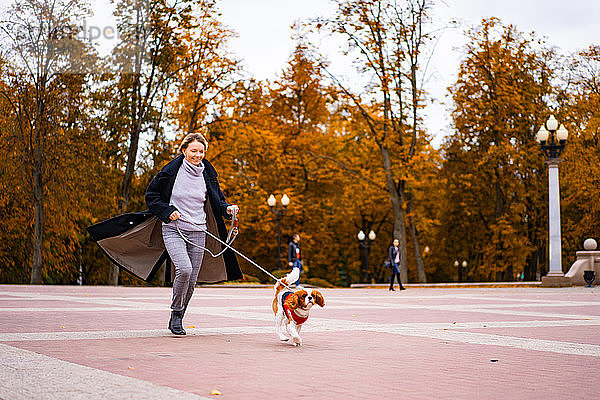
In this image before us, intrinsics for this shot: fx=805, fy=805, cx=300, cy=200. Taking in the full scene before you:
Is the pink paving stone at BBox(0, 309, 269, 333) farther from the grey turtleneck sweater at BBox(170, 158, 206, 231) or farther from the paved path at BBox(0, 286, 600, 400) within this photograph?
the grey turtleneck sweater at BBox(170, 158, 206, 231)

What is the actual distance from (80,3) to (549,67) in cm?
2425

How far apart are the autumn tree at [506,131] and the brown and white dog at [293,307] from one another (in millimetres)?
32222

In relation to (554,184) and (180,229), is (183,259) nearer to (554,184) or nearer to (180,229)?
(180,229)

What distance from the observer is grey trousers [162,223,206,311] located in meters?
8.19

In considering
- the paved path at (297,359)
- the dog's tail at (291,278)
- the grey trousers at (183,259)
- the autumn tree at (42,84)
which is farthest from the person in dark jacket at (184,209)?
the autumn tree at (42,84)

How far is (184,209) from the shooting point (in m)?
8.39

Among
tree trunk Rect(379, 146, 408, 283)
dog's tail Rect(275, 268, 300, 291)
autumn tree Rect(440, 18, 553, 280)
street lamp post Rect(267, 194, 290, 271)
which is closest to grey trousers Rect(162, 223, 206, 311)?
dog's tail Rect(275, 268, 300, 291)

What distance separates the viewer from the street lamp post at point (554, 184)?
26.7 metres

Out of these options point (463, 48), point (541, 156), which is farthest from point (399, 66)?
point (541, 156)

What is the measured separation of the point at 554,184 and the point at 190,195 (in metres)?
21.6

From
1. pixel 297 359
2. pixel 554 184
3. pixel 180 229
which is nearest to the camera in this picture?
pixel 297 359

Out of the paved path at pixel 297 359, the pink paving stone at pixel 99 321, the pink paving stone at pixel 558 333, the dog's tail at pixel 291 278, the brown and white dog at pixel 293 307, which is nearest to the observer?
the paved path at pixel 297 359

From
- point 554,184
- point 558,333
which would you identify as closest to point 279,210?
point 554,184

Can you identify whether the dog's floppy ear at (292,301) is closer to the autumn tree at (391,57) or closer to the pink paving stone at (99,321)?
the pink paving stone at (99,321)
